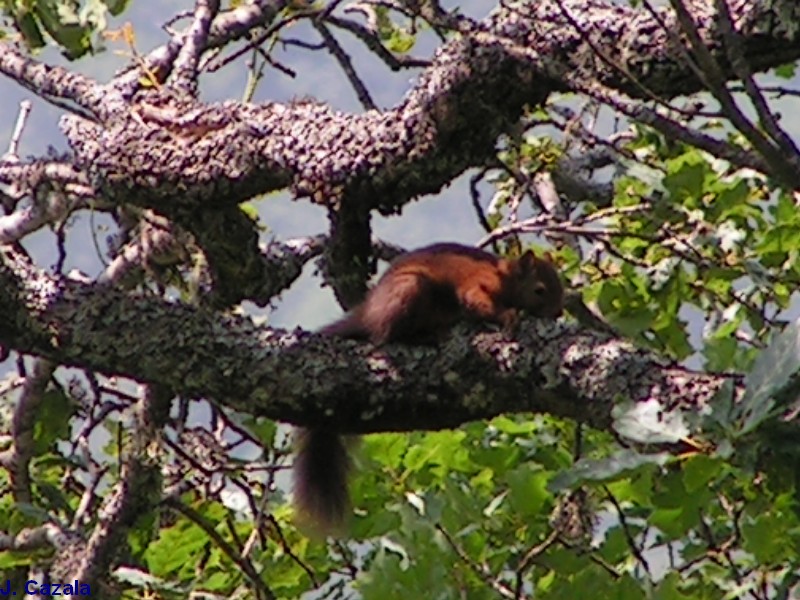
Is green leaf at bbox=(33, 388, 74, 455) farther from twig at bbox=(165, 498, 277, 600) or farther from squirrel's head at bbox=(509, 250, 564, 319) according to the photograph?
squirrel's head at bbox=(509, 250, 564, 319)

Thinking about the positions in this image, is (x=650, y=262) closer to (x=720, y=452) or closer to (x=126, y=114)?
(x=126, y=114)

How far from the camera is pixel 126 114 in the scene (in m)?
3.74

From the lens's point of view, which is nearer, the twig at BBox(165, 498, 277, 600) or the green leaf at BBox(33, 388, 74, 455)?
the twig at BBox(165, 498, 277, 600)

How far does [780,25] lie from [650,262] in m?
1.91

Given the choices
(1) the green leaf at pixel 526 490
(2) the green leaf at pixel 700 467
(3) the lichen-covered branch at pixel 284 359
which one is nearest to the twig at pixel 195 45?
(3) the lichen-covered branch at pixel 284 359

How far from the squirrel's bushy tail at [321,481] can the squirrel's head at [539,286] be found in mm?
690

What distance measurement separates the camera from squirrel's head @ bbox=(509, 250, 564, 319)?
4344mm

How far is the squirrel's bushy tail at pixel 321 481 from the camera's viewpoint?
3.93 meters

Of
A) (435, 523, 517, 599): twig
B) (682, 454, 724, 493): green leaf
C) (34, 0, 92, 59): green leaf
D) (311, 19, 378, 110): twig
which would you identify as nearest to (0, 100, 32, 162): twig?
(34, 0, 92, 59): green leaf

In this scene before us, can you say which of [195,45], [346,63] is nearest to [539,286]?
[346,63]

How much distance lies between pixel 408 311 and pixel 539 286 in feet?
2.44

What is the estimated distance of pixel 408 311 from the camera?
3.80 m

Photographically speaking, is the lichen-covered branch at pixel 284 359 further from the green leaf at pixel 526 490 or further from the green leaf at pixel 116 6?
the green leaf at pixel 116 6

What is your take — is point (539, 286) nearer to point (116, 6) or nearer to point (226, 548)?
point (226, 548)
